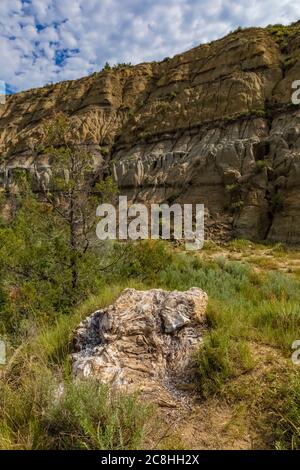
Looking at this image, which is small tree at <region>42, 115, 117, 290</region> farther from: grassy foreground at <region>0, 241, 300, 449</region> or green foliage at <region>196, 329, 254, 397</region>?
green foliage at <region>196, 329, 254, 397</region>

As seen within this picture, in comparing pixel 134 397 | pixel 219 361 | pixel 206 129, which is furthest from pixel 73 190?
pixel 206 129

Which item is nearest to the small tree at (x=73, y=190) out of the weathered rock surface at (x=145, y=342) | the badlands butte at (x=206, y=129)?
the weathered rock surface at (x=145, y=342)

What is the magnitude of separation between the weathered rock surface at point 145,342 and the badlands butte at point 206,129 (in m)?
11.2

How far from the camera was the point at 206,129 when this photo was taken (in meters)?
26.8

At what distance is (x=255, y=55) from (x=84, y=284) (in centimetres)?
2774

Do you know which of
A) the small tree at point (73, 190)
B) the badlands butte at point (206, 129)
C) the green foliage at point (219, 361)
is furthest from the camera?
the badlands butte at point (206, 129)

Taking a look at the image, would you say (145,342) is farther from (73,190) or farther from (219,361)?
(73,190)

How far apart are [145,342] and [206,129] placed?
2550 centimetres

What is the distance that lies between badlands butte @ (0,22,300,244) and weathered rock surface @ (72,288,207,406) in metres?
11.2

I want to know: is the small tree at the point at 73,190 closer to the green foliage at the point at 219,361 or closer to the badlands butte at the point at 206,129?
the green foliage at the point at 219,361

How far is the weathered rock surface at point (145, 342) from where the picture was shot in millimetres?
3061

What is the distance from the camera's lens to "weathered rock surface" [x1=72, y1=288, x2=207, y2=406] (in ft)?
10.0

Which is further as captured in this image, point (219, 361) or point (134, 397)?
point (219, 361)
